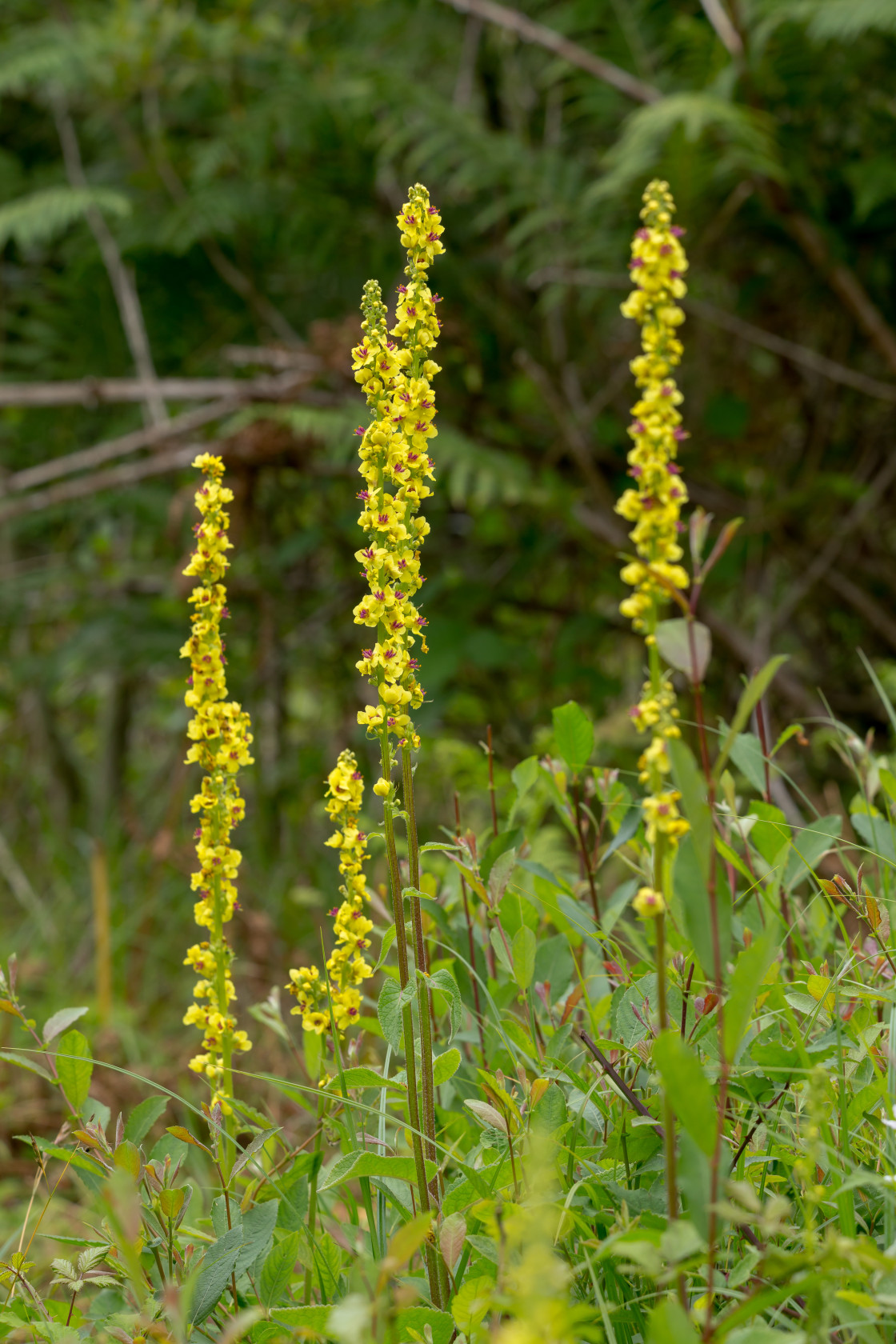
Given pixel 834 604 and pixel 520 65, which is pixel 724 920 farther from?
pixel 520 65

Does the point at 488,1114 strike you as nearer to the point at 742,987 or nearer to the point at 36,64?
the point at 742,987

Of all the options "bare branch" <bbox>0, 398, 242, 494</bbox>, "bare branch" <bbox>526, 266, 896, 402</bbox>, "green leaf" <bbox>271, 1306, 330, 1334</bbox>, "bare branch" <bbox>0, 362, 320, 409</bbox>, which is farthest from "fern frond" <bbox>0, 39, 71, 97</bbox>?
"green leaf" <bbox>271, 1306, 330, 1334</bbox>

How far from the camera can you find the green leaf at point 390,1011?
899mm

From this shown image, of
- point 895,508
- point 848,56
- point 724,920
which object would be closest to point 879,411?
point 895,508

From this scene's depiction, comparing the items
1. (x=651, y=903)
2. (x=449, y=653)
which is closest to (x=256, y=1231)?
(x=651, y=903)

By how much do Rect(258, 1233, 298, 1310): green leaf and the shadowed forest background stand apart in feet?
5.53

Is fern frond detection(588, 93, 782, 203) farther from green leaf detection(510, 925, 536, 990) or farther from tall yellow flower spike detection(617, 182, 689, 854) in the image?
green leaf detection(510, 925, 536, 990)

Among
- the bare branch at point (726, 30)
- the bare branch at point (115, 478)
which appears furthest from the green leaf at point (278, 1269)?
the bare branch at point (726, 30)

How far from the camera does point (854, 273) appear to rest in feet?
10.1

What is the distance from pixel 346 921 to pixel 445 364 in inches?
104

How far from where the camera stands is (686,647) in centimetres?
71

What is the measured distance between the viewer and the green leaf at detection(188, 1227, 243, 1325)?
0.87m

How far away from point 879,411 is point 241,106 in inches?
91.2

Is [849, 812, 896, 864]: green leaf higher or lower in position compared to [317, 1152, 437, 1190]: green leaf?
higher
